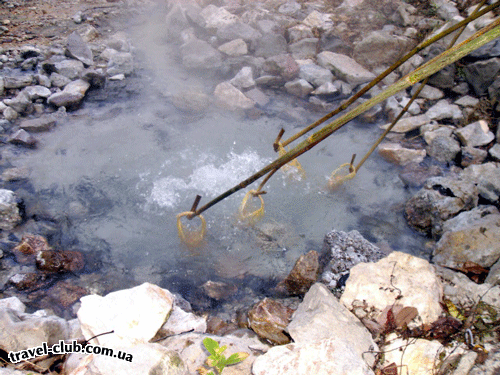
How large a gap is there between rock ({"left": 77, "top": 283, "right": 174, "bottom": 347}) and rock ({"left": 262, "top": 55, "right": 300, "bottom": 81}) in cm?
507

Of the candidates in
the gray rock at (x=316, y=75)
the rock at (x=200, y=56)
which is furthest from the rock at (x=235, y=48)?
the gray rock at (x=316, y=75)

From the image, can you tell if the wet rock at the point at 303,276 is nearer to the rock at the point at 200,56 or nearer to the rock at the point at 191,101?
the rock at the point at 191,101

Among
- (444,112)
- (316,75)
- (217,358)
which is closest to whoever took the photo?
(217,358)

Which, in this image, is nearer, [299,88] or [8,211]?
[8,211]

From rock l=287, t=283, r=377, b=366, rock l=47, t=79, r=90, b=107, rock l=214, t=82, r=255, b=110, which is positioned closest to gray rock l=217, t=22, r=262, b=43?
rock l=214, t=82, r=255, b=110

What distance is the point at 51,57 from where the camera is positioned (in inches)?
236

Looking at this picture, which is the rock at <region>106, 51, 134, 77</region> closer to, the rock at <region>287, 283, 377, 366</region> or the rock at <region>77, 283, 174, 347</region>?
the rock at <region>77, 283, 174, 347</region>

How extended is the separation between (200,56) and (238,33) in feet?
3.60

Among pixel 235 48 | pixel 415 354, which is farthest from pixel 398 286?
pixel 235 48

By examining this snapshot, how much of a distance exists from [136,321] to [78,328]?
0.54m

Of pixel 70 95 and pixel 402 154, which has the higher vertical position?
pixel 70 95

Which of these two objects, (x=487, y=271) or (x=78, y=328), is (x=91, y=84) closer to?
(x=78, y=328)

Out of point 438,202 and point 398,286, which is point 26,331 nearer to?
point 398,286

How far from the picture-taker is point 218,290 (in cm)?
346
